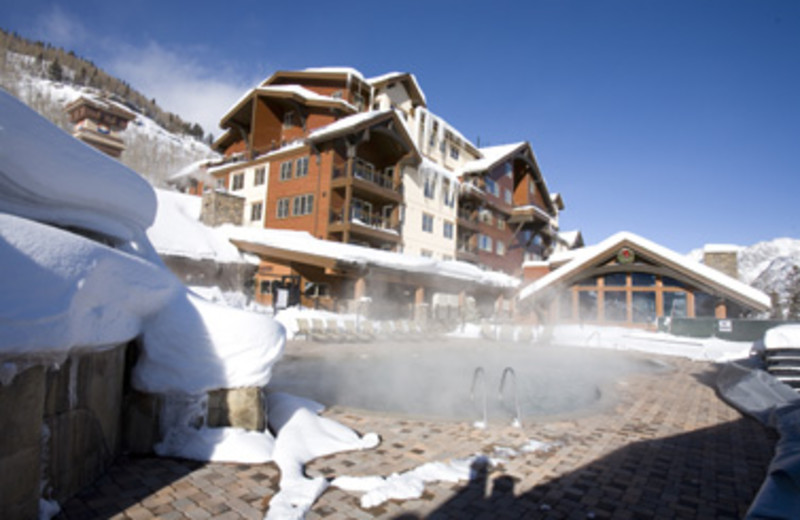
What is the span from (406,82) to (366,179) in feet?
31.1

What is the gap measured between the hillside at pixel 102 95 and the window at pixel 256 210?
47867 millimetres

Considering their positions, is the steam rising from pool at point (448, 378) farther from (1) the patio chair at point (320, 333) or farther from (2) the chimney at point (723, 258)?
(2) the chimney at point (723, 258)

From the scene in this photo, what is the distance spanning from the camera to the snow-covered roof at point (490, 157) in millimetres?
32188

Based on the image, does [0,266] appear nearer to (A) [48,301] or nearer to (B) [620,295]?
(A) [48,301]

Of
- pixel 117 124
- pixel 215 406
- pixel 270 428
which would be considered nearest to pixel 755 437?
pixel 270 428

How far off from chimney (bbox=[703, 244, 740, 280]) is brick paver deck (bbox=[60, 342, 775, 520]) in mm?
18709

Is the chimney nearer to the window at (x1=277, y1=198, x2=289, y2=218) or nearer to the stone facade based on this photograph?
the window at (x1=277, y1=198, x2=289, y2=218)

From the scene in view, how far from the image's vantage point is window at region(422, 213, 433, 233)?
2772cm

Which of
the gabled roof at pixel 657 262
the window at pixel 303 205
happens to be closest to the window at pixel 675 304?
the gabled roof at pixel 657 262

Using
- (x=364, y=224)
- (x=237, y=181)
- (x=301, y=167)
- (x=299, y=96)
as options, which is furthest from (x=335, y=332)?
Answer: (x=237, y=181)

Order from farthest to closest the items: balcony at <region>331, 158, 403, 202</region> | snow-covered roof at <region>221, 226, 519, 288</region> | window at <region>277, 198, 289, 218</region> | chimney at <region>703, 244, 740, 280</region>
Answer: window at <region>277, 198, 289, 218</region>, balcony at <region>331, 158, 403, 202</region>, chimney at <region>703, 244, 740, 280</region>, snow-covered roof at <region>221, 226, 519, 288</region>

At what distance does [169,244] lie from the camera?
50.3 ft

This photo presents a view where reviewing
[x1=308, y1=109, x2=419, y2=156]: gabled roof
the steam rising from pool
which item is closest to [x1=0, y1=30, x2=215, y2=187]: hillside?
[x1=308, y1=109, x2=419, y2=156]: gabled roof

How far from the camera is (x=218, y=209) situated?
1959cm
